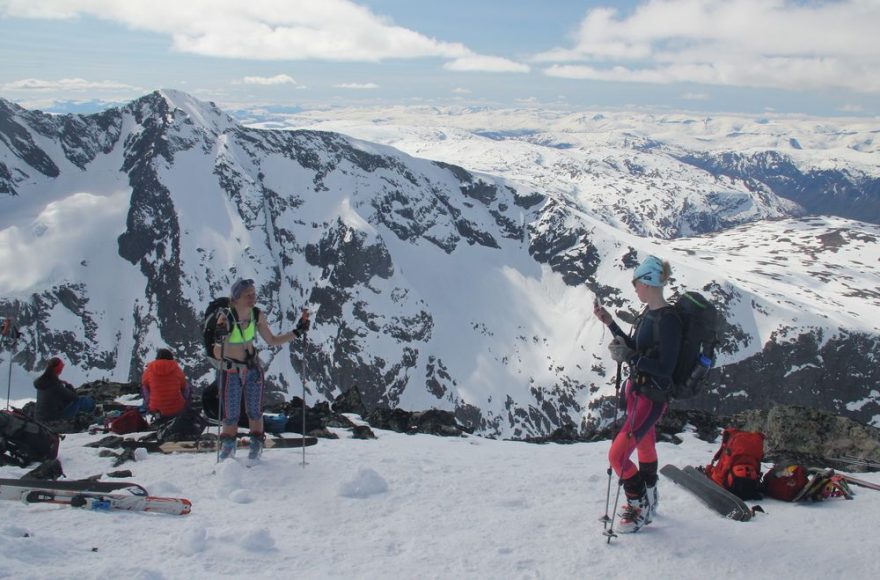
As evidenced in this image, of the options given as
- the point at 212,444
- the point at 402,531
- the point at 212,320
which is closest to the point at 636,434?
the point at 402,531

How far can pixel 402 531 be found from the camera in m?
7.24

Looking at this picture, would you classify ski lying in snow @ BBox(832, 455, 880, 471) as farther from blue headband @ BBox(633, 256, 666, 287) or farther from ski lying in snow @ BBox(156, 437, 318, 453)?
ski lying in snow @ BBox(156, 437, 318, 453)

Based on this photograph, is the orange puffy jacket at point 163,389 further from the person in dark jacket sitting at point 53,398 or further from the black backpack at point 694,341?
the black backpack at point 694,341

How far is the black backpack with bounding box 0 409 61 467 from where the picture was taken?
31.2ft

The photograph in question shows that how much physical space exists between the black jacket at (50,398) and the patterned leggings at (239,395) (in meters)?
8.12

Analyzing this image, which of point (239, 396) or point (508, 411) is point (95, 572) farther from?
point (508, 411)

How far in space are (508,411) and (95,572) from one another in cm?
18895

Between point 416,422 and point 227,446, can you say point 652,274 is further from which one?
point 416,422

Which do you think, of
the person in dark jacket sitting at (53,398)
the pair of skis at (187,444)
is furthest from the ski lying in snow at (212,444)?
the person in dark jacket sitting at (53,398)

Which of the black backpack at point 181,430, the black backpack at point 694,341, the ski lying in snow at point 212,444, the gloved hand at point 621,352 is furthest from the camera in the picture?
the black backpack at point 181,430

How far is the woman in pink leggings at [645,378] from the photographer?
6926 mm

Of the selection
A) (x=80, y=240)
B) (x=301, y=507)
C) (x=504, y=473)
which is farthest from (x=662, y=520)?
(x=80, y=240)

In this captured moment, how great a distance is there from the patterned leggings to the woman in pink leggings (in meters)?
5.96

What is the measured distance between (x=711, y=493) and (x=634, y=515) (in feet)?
5.72
